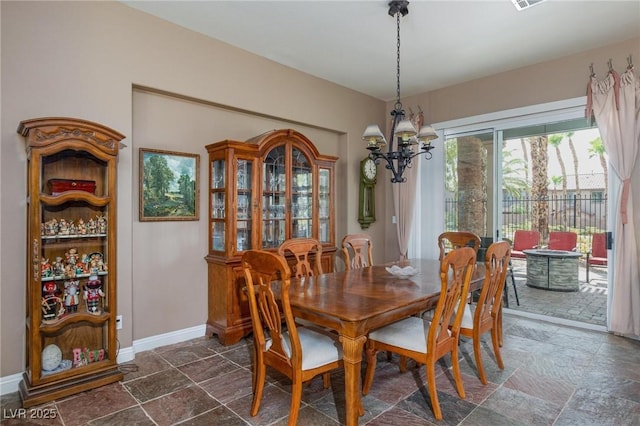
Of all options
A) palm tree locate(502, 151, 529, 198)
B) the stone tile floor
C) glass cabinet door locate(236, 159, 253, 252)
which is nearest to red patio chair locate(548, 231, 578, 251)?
palm tree locate(502, 151, 529, 198)

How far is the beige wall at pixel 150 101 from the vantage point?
8.12 ft

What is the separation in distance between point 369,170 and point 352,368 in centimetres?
360

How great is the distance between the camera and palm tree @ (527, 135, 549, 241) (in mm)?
4312

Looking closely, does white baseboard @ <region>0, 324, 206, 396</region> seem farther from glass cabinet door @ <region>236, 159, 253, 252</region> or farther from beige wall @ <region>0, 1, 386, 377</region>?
glass cabinet door @ <region>236, 159, 253, 252</region>

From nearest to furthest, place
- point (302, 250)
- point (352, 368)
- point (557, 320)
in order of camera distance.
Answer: point (352, 368) < point (302, 250) < point (557, 320)

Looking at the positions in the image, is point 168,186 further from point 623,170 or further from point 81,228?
point 623,170

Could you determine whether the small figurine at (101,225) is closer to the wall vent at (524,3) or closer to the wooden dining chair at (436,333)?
the wooden dining chair at (436,333)

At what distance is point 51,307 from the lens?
2500 millimetres

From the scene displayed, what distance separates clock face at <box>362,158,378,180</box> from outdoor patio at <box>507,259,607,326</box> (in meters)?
2.22

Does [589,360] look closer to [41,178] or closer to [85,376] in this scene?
[85,376]

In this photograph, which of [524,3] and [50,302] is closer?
[50,302]

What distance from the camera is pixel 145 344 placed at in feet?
10.5

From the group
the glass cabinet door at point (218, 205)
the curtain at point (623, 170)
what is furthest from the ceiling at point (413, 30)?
the glass cabinet door at point (218, 205)

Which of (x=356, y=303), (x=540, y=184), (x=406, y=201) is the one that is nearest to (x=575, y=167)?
(x=540, y=184)
